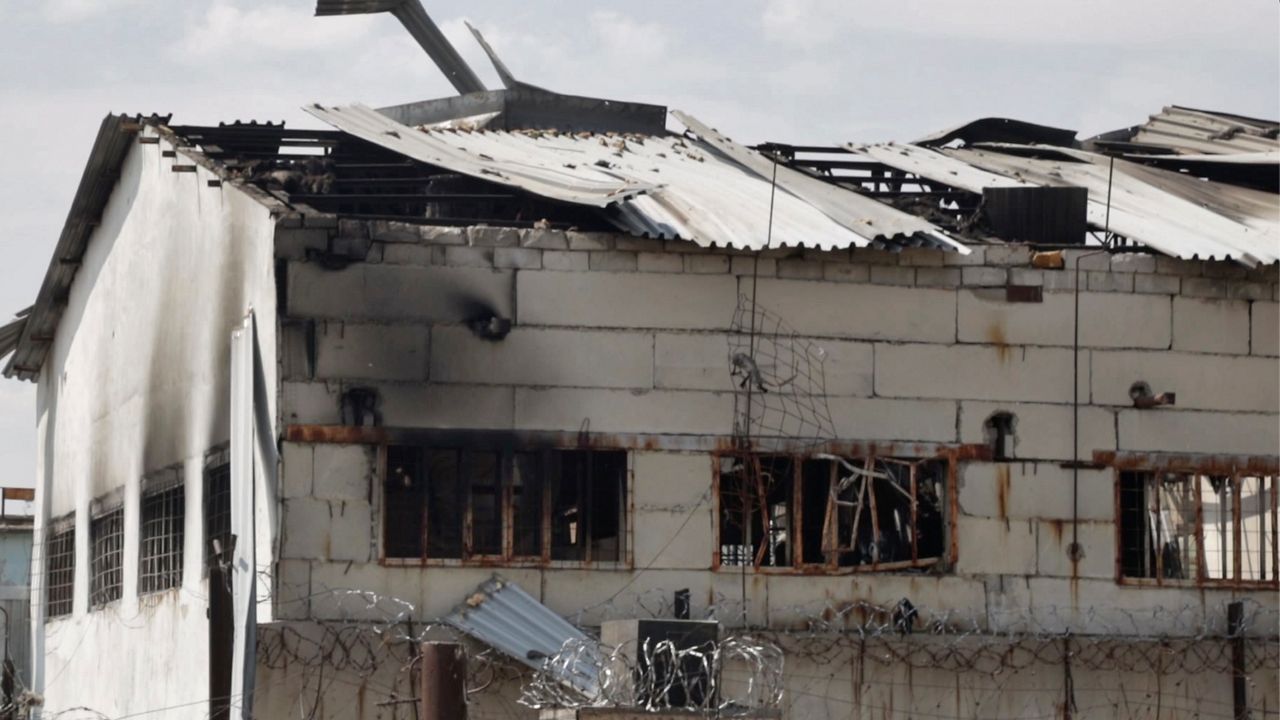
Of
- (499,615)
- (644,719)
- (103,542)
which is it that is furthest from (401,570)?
(103,542)

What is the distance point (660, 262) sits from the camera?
1552 centimetres

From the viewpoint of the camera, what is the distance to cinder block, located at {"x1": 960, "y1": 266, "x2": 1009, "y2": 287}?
1612 centimetres

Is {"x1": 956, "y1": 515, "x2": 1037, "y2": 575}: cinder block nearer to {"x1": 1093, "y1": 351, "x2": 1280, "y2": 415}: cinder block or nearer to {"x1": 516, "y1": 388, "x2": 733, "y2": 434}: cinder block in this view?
{"x1": 1093, "y1": 351, "x2": 1280, "y2": 415}: cinder block

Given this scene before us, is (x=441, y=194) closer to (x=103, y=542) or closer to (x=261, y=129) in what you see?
(x=261, y=129)

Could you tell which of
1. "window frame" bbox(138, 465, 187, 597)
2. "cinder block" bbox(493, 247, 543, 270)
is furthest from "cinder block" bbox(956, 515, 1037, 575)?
"window frame" bbox(138, 465, 187, 597)

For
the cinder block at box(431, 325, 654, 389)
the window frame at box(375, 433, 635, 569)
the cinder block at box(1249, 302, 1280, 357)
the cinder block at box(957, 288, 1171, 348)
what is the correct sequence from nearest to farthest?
the window frame at box(375, 433, 635, 569)
the cinder block at box(431, 325, 654, 389)
the cinder block at box(957, 288, 1171, 348)
the cinder block at box(1249, 302, 1280, 357)

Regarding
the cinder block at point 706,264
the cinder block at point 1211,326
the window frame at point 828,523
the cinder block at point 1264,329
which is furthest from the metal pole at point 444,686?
the cinder block at point 1264,329

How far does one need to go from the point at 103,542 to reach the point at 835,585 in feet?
28.4

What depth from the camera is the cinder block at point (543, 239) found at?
1527 centimetres

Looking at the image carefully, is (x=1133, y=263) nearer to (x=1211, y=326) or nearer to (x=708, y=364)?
(x=1211, y=326)

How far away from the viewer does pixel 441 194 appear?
54.0 feet

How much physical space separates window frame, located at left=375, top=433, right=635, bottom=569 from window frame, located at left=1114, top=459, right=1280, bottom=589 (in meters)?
3.88

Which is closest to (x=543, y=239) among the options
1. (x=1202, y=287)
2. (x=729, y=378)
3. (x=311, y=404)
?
(x=729, y=378)

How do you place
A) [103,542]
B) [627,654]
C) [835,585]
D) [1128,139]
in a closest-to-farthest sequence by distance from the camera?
[627,654] → [835,585] → [103,542] → [1128,139]
